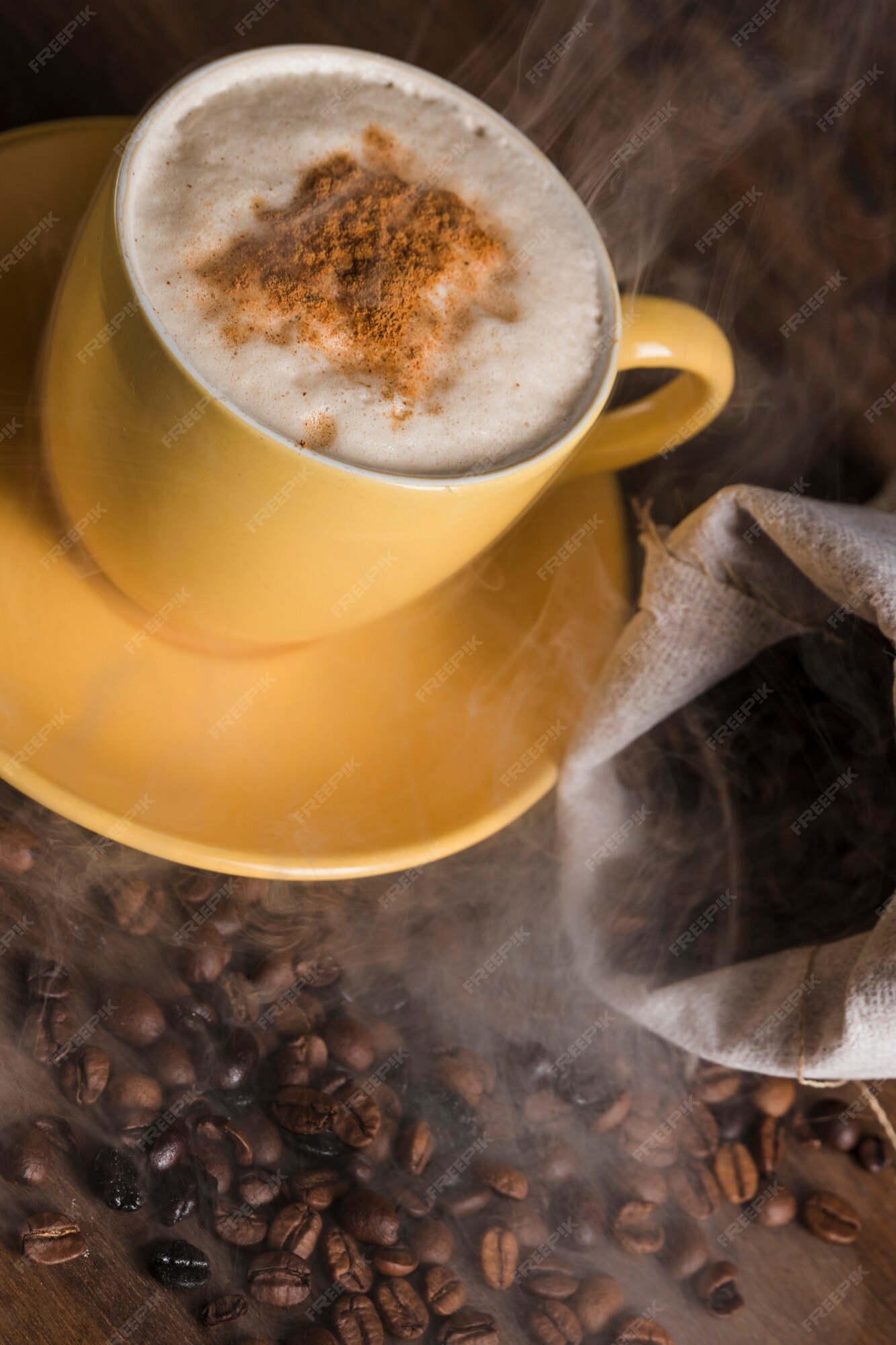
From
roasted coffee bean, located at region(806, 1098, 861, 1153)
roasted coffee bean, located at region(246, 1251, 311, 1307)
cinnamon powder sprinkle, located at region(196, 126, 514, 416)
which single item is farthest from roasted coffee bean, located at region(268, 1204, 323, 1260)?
cinnamon powder sprinkle, located at region(196, 126, 514, 416)

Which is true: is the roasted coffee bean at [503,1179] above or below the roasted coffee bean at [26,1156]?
above

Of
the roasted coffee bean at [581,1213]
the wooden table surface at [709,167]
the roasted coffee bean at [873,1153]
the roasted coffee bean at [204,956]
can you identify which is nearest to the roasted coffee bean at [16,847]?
the wooden table surface at [709,167]

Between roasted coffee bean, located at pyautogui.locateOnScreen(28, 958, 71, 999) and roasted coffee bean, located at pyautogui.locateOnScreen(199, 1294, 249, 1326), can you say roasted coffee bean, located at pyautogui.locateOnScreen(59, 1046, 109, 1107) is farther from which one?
roasted coffee bean, located at pyautogui.locateOnScreen(199, 1294, 249, 1326)

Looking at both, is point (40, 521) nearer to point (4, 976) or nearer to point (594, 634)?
point (4, 976)

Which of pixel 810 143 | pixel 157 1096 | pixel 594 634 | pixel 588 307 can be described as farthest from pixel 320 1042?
pixel 810 143

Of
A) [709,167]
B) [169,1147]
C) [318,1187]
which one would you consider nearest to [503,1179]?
[318,1187]

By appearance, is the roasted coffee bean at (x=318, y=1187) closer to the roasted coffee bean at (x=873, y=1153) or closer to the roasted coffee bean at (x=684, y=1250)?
the roasted coffee bean at (x=684, y=1250)
